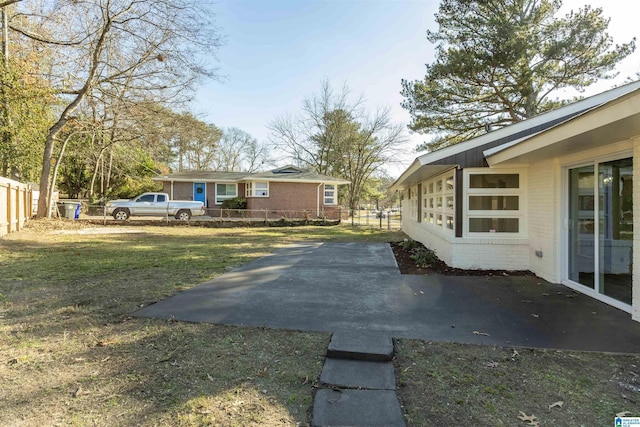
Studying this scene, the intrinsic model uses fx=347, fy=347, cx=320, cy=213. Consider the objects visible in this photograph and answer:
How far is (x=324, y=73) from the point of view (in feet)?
109

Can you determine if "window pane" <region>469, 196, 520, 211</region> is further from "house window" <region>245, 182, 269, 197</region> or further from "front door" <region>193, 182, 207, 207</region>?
"front door" <region>193, 182, 207, 207</region>

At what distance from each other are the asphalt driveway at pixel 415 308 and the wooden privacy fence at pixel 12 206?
9.06 metres

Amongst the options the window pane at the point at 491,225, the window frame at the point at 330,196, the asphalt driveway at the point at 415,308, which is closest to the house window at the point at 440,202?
the window pane at the point at 491,225

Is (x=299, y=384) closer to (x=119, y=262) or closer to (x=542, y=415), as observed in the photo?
(x=542, y=415)

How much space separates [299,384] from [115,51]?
1749 centimetres

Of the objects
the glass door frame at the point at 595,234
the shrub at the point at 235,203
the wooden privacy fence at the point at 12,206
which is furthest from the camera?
the shrub at the point at 235,203

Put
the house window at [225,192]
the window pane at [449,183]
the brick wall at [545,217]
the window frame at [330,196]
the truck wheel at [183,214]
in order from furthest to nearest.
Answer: the window frame at [330,196], the house window at [225,192], the truck wheel at [183,214], the window pane at [449,183], the brick wall at [545,217]

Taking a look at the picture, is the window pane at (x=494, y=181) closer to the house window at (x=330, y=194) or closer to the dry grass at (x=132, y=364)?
the dry grass at (x=132, y=364)

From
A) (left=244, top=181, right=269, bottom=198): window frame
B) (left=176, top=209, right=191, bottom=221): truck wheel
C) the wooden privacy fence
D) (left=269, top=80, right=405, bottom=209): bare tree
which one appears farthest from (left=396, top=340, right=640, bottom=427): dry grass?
(left=269, top=80, right=405, bottom=209): bare tree

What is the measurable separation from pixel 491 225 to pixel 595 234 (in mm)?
2153

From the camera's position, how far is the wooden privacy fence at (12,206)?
10777 millimetres

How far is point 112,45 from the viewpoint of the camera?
1507cm

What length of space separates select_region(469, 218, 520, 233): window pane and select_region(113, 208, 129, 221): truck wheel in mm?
18767

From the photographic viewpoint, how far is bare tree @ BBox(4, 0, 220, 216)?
13560mm
